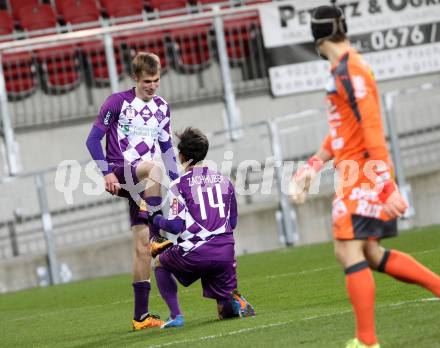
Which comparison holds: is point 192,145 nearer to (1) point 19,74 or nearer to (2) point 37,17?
(1) point 19,74

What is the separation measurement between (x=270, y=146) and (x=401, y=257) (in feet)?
32.4

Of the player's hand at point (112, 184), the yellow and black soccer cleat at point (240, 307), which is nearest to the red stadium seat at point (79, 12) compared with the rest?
the player's hand at point (112, 184)

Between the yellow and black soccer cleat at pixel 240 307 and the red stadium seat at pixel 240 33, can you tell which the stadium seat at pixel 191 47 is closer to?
the red stadium seat at pixel 240 33

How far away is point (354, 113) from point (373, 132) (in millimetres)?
148

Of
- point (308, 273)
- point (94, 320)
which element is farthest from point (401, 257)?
point (308, 273)

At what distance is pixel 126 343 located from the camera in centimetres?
752

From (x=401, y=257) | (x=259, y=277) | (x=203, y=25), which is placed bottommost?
(x=259, y=277)

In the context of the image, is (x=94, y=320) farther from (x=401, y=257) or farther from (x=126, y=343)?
(x=401, y=257)

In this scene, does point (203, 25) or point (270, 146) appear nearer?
point (270, 146)

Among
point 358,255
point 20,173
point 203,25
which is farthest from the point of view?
point 203,25

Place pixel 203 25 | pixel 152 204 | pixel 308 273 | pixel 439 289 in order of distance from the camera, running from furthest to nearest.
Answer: pixel 203 25 → pixel 308 273 → pixel 152 204 → pixel 439 289

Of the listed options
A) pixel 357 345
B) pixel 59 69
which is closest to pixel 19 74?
pixel 59 69

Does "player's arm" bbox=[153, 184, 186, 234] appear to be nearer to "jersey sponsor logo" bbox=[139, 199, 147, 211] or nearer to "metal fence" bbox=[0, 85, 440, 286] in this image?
"jersey sponsor logo" bbox=[139, 199, 147, 211]

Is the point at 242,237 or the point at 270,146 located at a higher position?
the point at 270,146
